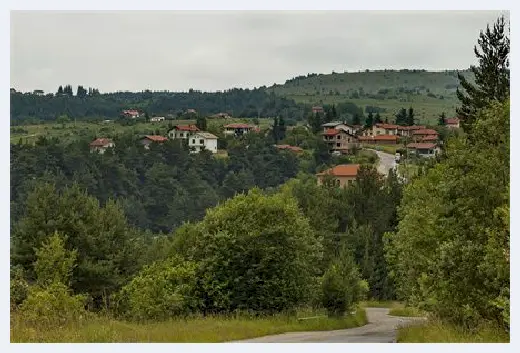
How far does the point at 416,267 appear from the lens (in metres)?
27.3

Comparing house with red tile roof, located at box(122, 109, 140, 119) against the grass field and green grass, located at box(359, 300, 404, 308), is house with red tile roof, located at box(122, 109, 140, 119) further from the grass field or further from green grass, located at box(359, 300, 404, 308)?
green grass, located at box(359, 300, 404, 308)

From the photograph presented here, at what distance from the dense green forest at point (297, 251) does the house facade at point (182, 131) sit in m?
80.8

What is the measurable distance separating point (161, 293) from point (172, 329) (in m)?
4.64

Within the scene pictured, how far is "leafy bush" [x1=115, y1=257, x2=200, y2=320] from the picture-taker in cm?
2498

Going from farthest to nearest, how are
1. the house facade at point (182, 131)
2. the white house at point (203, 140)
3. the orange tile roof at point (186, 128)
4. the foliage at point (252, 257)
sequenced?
the orange tile roof at point (186, 128)
the house facade at point (182, 131)
the white house at point (203, 140)
the foliage at point (252, 257)

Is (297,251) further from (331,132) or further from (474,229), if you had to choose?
(331,132)

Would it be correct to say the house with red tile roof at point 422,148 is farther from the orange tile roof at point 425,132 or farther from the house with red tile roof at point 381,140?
the house with red tile roof at point 381,140

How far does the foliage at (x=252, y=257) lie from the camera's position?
28.3 m

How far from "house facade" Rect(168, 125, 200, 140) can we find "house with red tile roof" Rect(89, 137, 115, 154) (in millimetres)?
16912

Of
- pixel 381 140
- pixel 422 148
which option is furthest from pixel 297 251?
pixel 381 140

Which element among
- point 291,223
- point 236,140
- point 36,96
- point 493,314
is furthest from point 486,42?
point 36,96

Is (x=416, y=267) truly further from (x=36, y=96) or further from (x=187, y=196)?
(x=36, y=96)

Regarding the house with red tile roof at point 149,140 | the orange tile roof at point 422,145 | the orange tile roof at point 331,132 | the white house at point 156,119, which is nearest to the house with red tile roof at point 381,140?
the orange tile roof at point 331,132

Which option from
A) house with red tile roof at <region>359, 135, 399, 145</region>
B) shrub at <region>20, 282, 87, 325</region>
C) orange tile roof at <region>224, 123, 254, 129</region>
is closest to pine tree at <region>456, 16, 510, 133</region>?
shrub at <region>20, 282, 87, 325</region>
